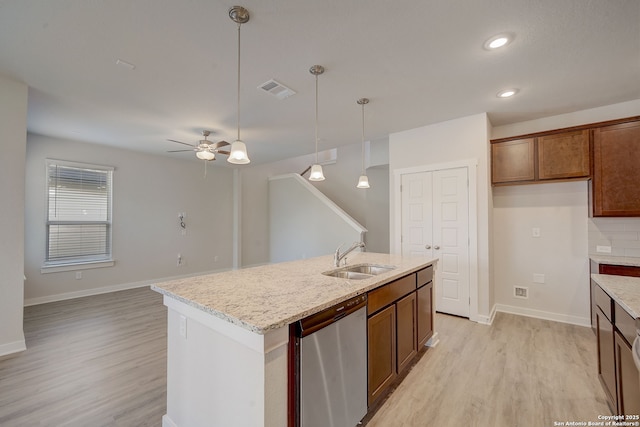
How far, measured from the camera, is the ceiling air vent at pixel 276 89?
9.04ft

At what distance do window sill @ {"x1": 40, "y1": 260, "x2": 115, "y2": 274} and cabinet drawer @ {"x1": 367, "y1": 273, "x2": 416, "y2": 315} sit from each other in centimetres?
535

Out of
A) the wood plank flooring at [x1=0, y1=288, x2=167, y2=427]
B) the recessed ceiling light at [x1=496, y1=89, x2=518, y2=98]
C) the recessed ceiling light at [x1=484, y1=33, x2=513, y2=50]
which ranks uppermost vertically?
the recessed ceiling light at [x1=484, y1=33, x2=513, y2=50]

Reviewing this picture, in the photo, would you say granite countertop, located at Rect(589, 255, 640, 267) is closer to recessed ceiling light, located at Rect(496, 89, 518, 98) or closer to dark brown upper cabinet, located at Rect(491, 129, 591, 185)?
dark brown upper cabinet, located at Rect(491, 129, 591, 185)

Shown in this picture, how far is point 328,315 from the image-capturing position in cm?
146

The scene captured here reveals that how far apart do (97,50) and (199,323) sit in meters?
2.41

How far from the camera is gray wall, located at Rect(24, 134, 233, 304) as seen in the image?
429 cm

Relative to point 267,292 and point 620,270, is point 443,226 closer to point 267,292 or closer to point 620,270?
point 620,270

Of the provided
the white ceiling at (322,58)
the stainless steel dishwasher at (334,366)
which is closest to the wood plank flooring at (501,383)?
the stainless steel dishwasher at (334,366)

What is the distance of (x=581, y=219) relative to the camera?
3.38 meters

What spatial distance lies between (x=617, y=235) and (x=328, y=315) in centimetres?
393

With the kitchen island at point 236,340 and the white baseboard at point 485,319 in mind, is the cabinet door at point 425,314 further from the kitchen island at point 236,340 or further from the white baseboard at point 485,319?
the white baseboard at point 485,319

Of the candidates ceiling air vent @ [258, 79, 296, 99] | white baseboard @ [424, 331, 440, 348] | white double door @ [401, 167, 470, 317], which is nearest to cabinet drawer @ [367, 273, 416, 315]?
white baseboard @ [424, 331, 440, 348]

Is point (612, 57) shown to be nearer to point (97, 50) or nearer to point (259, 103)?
point (259, 103)

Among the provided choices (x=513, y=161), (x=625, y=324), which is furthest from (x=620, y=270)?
(x=625, y=324)
